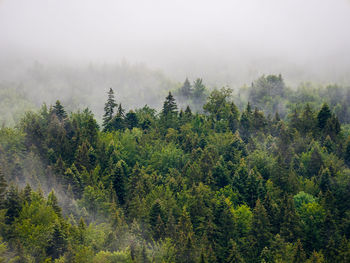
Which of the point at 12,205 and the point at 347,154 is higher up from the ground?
the point at 347,154

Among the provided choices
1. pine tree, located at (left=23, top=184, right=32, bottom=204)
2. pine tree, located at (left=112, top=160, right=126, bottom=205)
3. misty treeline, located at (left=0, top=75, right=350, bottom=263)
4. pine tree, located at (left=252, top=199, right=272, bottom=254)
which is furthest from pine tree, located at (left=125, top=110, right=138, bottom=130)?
pine tree, located at (left=252, top=199, right=272, bottom=254)

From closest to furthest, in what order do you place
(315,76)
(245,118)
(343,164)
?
(343,164) < (245,118) < (315,76)

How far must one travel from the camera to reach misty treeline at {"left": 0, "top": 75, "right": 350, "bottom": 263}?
6378 centimetres

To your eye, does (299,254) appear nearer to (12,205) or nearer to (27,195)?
(27,195)

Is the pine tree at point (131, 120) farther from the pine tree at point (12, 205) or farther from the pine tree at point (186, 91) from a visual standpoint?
the pine tree at point (186, 91)

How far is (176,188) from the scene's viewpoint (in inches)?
3169

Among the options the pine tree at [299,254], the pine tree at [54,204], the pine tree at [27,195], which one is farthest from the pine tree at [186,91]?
the pine tree at [299,254]

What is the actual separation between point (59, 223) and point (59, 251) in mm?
3569

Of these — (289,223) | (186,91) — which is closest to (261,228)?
(289,223)

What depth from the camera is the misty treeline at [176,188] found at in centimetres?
6378

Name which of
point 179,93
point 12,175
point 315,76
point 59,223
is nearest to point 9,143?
point 12,175

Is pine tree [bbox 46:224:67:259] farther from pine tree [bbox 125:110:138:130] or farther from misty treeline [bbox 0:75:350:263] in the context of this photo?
pine tree [bbox 125:110:138:130]

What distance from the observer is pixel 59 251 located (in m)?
62.2

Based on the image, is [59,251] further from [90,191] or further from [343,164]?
[343,164]
